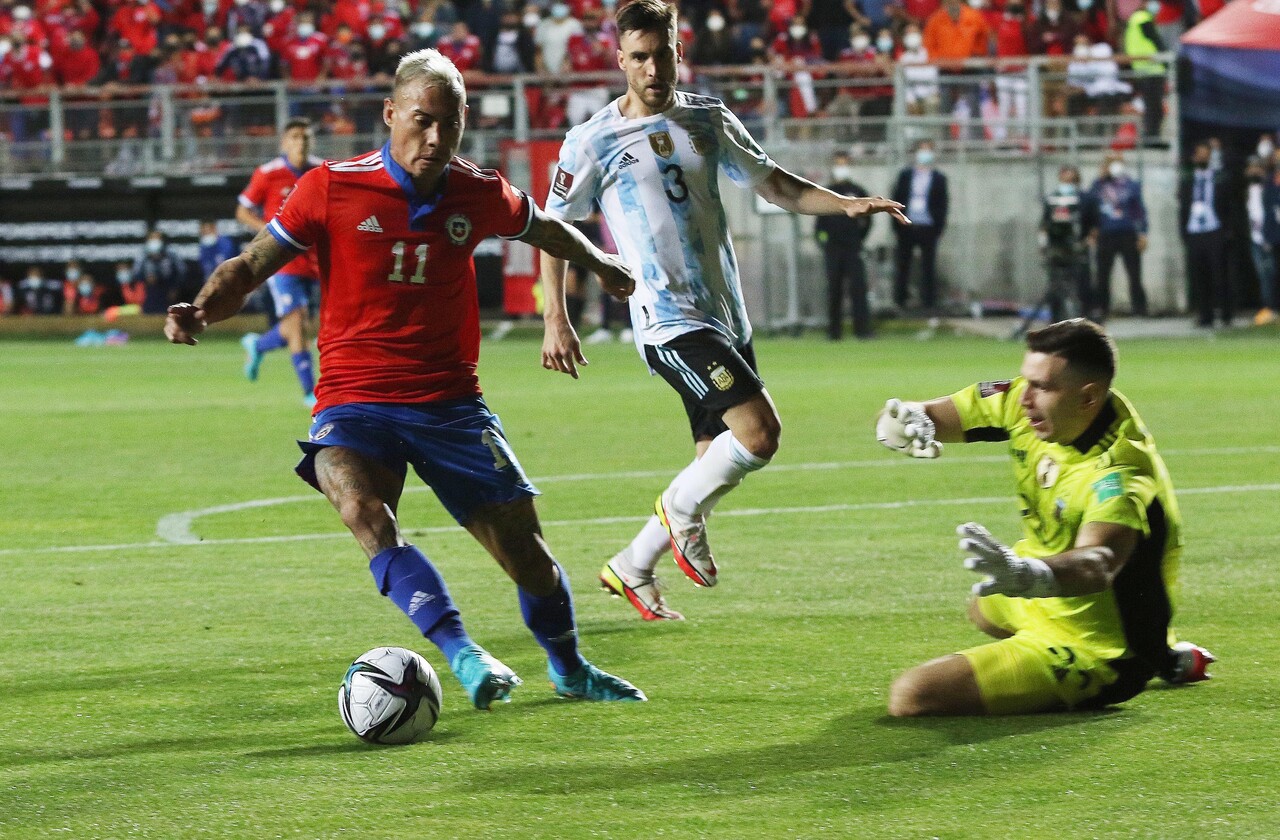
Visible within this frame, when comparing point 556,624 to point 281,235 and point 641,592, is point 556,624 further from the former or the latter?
point 641,592

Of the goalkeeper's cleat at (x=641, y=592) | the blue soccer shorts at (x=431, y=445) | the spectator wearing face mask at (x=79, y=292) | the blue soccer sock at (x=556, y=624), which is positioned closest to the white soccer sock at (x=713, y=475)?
the goalkeeper's cleat at (x=641, y=592)

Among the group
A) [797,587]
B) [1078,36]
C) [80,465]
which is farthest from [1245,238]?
[797,587]

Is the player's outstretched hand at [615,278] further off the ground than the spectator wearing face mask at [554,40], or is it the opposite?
the spectator wearing face mask at [554,40]

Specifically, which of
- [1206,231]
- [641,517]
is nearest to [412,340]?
[641,517]

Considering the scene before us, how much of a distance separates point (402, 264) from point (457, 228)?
0.20 metres

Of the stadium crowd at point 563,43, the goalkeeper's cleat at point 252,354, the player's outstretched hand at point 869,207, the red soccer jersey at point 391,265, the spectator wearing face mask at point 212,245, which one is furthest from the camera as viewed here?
the spectator wearing face mask at point 212,245

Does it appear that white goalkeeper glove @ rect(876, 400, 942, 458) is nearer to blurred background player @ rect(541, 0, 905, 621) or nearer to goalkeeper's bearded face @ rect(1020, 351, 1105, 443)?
goalkeeper's bearded face @ rect(1020, 351, 1105, 443)

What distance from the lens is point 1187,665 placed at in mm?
5773

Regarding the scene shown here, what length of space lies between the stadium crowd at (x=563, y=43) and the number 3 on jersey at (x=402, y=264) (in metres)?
20.2

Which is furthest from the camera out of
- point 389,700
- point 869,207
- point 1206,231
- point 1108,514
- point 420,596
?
point 1206,231

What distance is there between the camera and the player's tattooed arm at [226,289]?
17.2ft

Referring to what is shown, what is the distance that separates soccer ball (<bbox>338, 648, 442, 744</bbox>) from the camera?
17.0ft

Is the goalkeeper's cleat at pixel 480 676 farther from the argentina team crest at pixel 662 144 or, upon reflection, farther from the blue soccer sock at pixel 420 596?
the argentina team crest at pixel 662 144

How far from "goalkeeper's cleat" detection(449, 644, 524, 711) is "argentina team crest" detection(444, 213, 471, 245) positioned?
1235 millimetres
